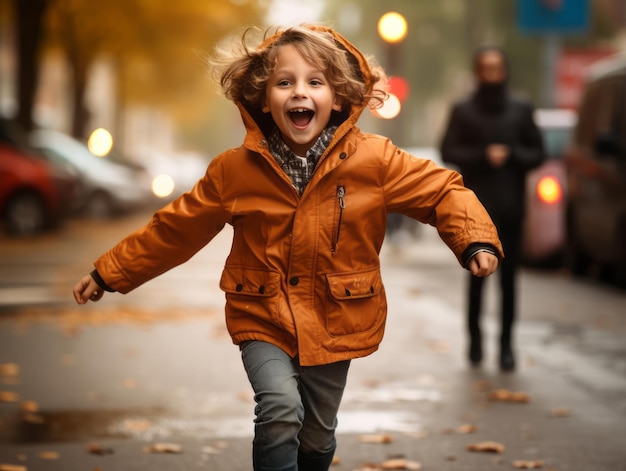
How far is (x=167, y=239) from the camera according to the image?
4344 millimetres

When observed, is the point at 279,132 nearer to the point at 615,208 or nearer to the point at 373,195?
the point at 373,195

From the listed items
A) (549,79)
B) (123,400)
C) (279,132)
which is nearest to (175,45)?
(549,79)

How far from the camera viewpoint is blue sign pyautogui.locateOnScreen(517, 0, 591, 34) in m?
16.2

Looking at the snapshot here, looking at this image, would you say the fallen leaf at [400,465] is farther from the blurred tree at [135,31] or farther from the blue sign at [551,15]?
the blurred tree at [135,31]

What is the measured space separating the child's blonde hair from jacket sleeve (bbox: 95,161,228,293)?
0.36 m

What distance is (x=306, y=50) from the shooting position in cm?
415

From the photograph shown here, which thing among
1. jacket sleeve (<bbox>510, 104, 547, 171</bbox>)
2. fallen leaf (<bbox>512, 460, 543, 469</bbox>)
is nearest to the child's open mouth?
fallen leaf (<bbox>512, 460, 543, 469</bbox>)

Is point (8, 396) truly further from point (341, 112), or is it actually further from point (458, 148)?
point (341, 112)

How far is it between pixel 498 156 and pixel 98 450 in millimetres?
3292

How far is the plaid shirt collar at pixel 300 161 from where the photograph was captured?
13.7 feet

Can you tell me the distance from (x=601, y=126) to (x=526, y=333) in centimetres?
413

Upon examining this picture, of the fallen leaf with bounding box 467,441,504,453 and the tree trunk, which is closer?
the fallen leaf with bounding box 467,441,504,453

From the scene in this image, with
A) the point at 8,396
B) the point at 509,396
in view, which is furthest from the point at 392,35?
the point at 8,396

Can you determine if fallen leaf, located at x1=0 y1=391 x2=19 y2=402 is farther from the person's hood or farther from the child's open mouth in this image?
the child's open mouth
